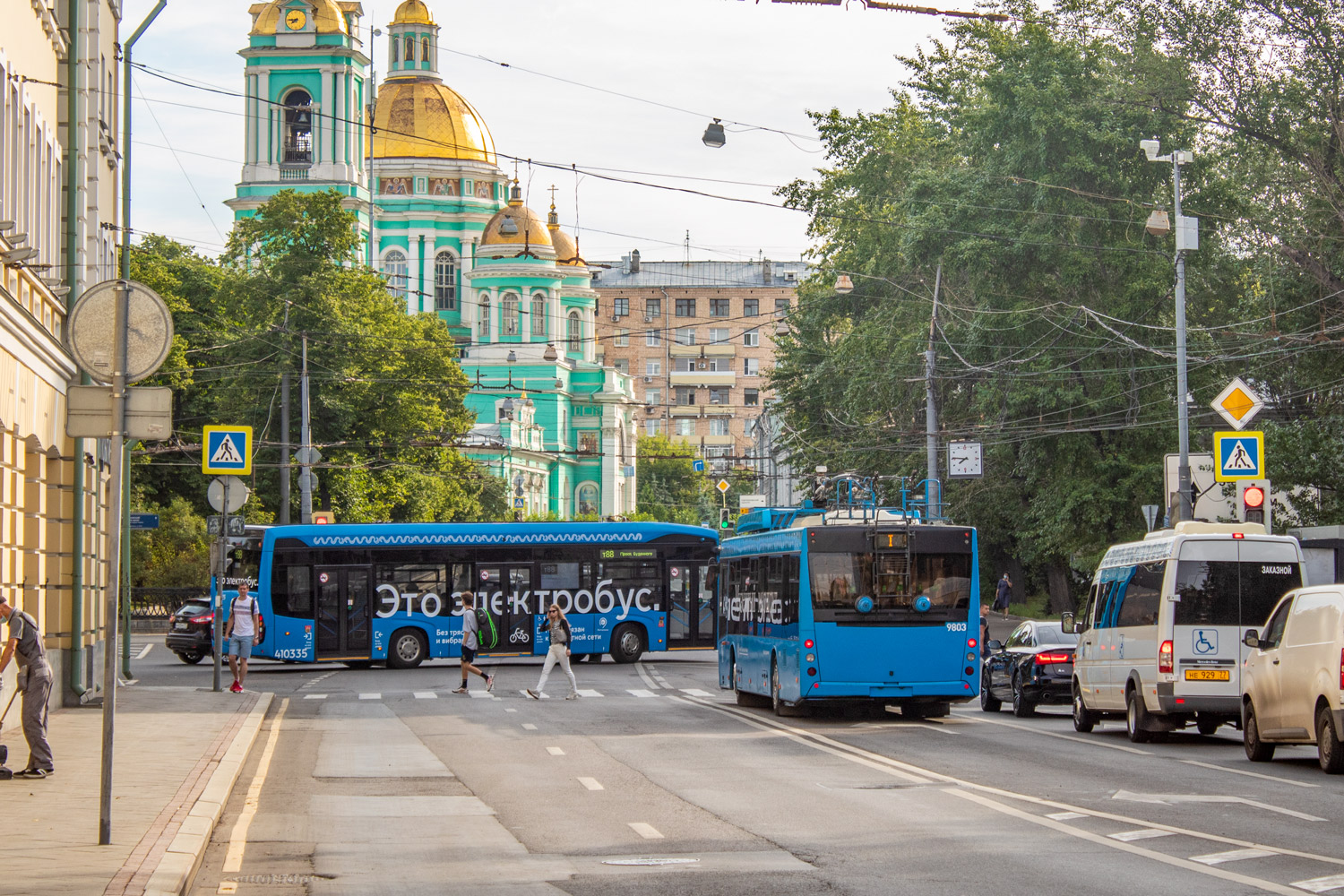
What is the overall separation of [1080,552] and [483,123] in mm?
84887

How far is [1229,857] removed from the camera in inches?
420

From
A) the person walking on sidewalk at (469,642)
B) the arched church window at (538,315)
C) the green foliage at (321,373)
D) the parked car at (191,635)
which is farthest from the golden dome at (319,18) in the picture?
the person walking on sidewalk at (469,642)

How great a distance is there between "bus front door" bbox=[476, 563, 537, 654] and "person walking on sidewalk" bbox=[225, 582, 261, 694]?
8.92m

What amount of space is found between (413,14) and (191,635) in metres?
88.1

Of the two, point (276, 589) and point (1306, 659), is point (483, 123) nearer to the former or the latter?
point (276, 589)

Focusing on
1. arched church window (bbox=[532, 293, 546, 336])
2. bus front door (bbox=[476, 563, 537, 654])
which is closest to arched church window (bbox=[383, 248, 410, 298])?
arched church window (bbox=[532, 293, 546, 336])

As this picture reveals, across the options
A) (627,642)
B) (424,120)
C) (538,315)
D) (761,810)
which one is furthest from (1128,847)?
(538,315)

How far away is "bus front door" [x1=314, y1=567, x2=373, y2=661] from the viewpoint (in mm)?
37094

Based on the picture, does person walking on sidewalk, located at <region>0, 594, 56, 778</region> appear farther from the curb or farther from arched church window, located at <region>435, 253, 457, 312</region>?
arched church window, located at <region>435, 253, 457, 312</region>

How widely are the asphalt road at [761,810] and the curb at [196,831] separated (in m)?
0.17

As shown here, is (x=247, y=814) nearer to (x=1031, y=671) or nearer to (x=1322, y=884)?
(x=1322, y=884)

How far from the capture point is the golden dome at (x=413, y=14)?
121125mm

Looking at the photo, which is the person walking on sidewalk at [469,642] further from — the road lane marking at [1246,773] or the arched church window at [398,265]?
the arched church window at [398,265]

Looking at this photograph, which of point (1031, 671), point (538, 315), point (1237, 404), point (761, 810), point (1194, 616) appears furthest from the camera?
point (538, 315)
